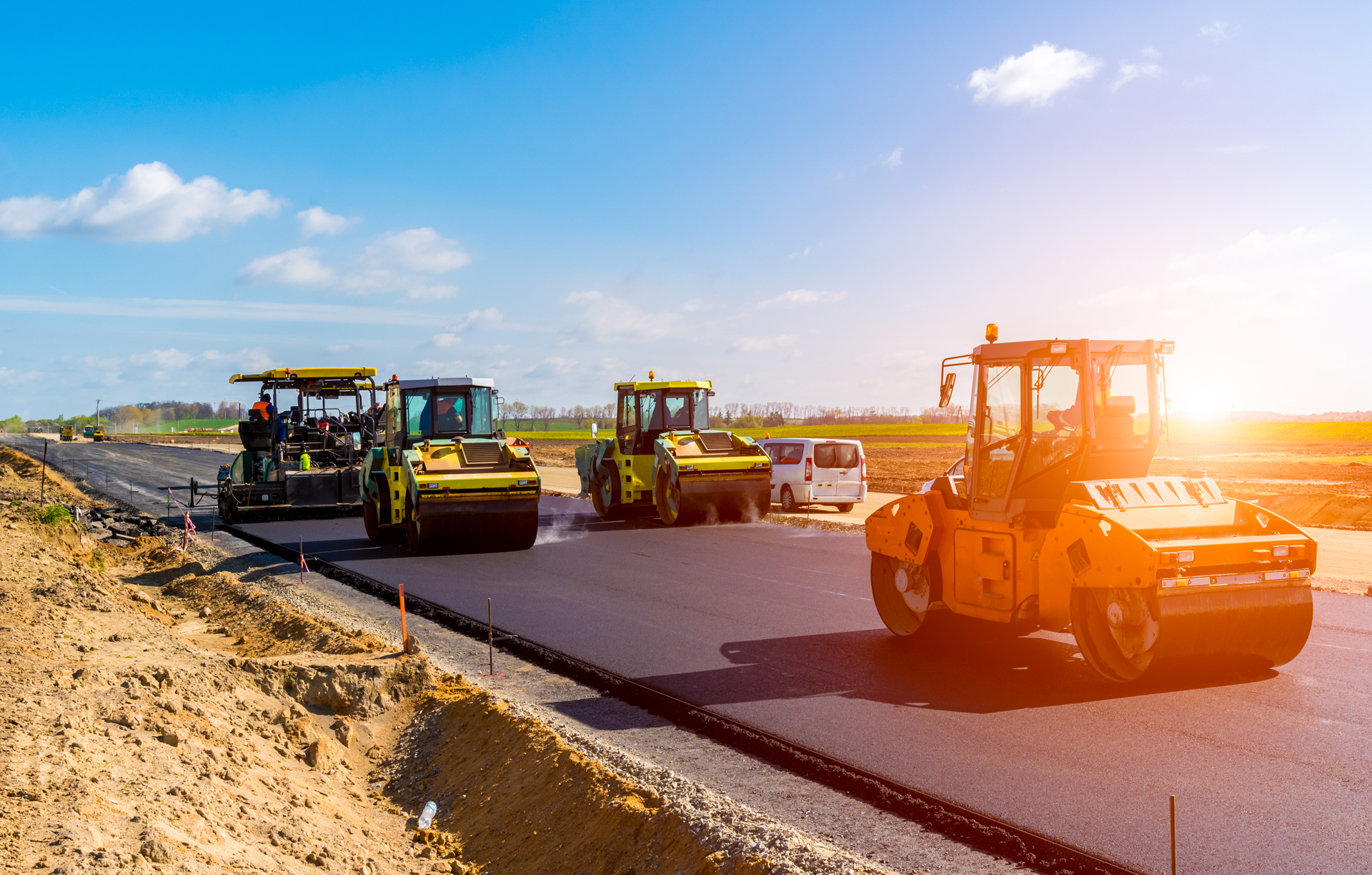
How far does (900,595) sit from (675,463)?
9945 millimetres

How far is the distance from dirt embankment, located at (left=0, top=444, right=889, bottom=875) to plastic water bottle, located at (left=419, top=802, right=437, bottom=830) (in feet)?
0.19

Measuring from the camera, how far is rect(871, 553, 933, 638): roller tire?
8.78m

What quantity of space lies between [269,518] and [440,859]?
18131 mm

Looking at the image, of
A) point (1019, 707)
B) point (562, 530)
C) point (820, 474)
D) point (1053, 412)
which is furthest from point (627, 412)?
point (1019, 707)

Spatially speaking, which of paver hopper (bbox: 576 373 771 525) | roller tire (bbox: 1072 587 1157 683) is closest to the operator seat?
roller tire (bbox: 1072 587 1157 683)

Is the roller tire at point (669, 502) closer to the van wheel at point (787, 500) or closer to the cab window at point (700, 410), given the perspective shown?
the cab window at point (700, 410)

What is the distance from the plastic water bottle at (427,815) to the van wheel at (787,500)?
56.4 ft

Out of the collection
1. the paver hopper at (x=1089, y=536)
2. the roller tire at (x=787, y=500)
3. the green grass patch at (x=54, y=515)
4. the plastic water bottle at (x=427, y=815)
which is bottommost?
the plastic water bottle at (x=427, y=815)

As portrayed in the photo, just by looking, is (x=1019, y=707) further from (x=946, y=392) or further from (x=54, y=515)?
(x=54, y=515)

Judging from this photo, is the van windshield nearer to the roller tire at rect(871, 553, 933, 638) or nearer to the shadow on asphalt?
the roller tire at rect(871, 553, 933, 638)

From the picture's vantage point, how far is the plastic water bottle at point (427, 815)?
5500 millimetres

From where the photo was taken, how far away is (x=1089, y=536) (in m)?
7.04

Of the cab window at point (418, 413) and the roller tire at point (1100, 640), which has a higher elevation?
the cab window at point (418, 413)

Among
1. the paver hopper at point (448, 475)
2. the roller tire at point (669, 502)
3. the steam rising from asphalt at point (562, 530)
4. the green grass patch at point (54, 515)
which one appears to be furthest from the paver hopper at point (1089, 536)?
the green grass patch at point (54, 515)
